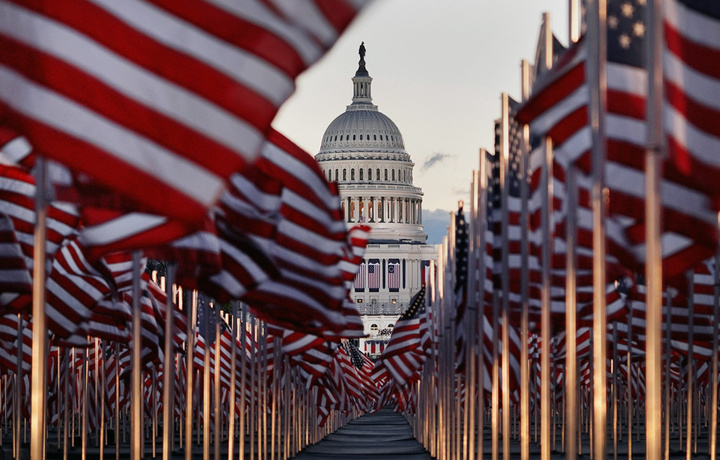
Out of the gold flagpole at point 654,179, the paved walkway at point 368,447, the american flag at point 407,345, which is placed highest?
the gold flagpole at point 654,179

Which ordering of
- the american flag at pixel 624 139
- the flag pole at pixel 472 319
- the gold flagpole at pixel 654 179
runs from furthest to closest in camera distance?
the flag pole at pixel 472 319 < the american flag at pixel 624 139 < the gold flagpole at pixel 654 179

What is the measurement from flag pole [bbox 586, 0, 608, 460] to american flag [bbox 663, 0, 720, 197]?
2.36 metres

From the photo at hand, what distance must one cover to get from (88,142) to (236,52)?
1052 millimetres

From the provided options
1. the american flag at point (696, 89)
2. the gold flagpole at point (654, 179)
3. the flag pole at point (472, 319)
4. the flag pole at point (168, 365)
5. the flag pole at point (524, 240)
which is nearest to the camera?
the american flag at point (696, 89)

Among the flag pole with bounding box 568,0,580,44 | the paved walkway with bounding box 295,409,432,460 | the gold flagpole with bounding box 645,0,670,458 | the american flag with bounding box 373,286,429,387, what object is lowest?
the paved walkway with bounding box 295,409,432,460

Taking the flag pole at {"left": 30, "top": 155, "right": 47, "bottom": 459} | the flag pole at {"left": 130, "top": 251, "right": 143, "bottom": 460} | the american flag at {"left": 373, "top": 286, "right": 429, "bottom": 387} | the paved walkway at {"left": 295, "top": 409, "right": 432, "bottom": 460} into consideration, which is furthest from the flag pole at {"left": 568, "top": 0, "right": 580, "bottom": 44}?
the american flag at {"left": 373, "top": 286, "right": 429, "bottom": 387}

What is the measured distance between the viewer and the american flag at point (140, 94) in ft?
33.8

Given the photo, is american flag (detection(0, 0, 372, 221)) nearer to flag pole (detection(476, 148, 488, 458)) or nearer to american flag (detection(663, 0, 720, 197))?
american flag (detection(663, 0, 720, 197))

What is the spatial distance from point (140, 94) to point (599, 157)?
4870mm

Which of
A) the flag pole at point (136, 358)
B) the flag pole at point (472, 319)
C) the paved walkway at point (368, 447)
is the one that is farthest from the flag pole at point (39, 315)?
the paved walkway at point (368, 447)

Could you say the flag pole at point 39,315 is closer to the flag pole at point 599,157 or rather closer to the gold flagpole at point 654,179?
the flag pole at point 599,157

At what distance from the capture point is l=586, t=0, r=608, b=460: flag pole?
13914mm

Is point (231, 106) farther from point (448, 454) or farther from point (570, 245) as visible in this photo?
point (448, 454)

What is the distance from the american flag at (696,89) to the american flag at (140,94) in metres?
2.86
